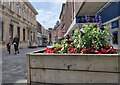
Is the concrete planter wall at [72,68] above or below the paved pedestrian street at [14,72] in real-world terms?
above

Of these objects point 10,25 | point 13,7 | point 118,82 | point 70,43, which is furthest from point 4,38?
point 118,82

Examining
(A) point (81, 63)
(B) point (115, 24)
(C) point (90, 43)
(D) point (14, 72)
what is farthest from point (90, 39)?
(B) point (115, 24)

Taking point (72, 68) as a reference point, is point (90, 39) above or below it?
above

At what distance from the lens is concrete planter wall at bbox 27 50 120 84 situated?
2998mm

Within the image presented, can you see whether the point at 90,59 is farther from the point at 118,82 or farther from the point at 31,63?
the point at 31,63

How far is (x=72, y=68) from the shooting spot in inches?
125

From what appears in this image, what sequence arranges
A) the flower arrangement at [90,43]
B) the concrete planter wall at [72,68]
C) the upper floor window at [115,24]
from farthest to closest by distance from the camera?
the upper floor window at [115,24] < the flower arrangement at [90,43] < the concrete planter wall at [72,68]

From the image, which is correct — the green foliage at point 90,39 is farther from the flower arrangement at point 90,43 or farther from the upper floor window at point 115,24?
the upper floor window at point 115,24

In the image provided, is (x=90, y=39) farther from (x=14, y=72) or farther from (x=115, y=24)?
(x=115, y=24)

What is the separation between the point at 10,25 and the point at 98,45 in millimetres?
20766

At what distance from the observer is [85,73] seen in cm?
310

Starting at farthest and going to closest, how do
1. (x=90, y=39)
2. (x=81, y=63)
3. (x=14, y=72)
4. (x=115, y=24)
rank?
(x=115, y=24), (x=14, y=72), (x=90, y=39), (x=81, y=63)

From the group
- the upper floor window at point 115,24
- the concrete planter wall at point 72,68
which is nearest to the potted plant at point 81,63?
the concrete planter wall at point 72,68

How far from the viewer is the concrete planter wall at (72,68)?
118 inches
